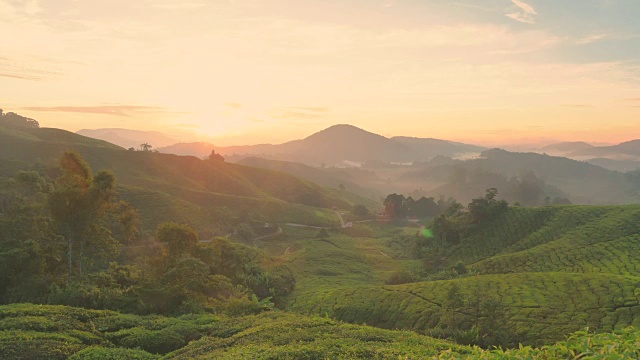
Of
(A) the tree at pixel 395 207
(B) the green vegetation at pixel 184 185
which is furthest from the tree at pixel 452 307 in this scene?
(A) the tree at pixel 395 207

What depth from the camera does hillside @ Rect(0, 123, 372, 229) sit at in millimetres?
101312

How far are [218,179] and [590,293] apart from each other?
145 meters

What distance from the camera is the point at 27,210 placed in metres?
39.1

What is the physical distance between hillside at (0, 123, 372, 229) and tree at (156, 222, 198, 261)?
50.3 m

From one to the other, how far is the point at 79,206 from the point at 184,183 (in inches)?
4549

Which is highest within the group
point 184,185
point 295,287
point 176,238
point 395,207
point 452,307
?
point 176,238

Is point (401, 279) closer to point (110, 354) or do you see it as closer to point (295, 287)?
point (295, 287)

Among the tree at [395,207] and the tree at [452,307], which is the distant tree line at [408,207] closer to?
the tree at [395,207]

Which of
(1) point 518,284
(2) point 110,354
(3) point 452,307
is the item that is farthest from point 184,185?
(2) point 110,354

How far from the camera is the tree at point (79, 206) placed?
3300cm

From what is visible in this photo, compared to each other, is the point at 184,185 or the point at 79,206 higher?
the point at 79,206

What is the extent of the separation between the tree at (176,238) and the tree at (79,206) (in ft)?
16.5

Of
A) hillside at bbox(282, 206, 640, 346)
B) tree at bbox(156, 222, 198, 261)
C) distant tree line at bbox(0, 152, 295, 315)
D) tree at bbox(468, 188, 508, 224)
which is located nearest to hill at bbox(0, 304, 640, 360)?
distant tree line at bbox(0, 152, 295, 315)

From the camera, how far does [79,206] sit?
33594 mm
